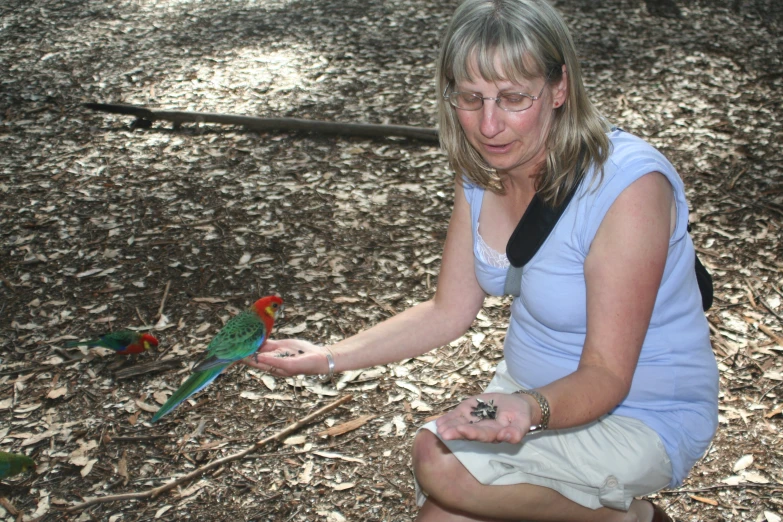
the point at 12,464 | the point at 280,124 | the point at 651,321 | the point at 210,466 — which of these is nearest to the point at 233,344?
the point at 210,466

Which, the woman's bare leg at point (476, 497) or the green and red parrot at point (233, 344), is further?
the green and red parrot at point (233, 344)

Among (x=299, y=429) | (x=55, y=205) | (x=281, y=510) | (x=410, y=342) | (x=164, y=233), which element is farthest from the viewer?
(x=55, y=205)

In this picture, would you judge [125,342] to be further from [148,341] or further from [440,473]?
[440,473]

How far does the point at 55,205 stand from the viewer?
430 centimetres

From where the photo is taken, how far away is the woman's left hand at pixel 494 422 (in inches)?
56.7

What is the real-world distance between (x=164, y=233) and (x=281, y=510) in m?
2.02

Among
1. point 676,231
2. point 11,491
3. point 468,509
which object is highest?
point 676,231

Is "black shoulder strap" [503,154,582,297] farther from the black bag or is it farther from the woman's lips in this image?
the woman's lips

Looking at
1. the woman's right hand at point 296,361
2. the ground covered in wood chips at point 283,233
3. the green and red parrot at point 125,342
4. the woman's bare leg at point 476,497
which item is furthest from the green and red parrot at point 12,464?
the woman's bare leg at point 476,497

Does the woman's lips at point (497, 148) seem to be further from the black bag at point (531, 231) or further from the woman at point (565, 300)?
the black bag at point (531, 231)

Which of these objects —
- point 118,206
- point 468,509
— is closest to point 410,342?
point 468,509

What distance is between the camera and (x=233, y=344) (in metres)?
2.39

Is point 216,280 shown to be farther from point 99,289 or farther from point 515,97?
point 515,97

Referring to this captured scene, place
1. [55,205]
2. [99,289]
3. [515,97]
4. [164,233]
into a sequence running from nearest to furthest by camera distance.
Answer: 1. [515,97]
2. [99,289]
3. [164,233]
4. [55,205]
